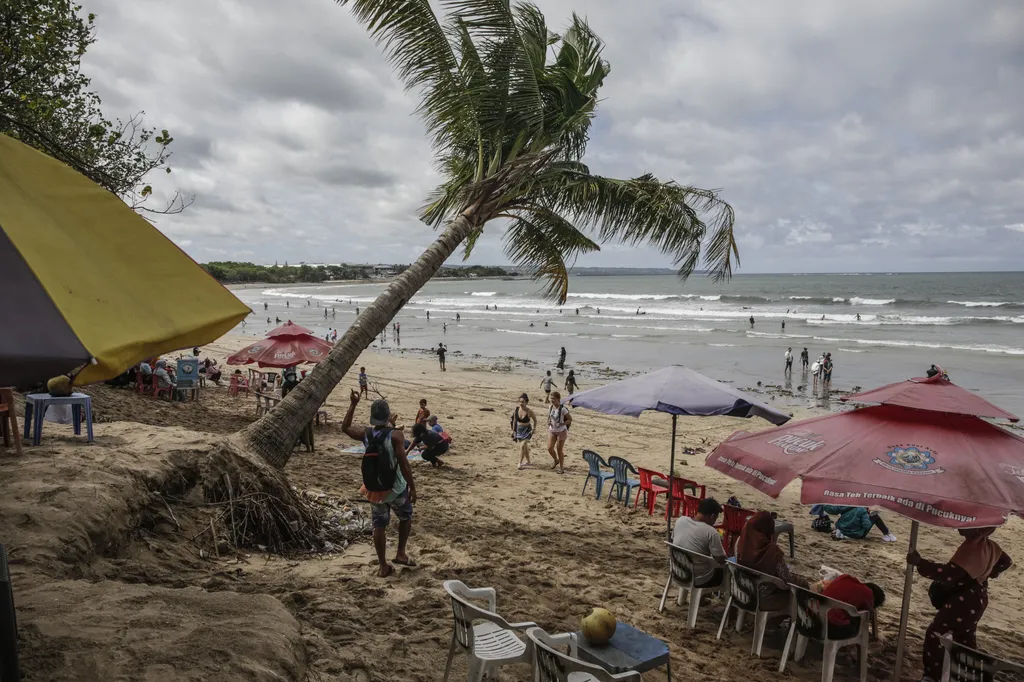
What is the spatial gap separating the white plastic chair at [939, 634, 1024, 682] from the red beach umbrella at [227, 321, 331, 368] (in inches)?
404

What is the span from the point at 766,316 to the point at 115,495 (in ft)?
174

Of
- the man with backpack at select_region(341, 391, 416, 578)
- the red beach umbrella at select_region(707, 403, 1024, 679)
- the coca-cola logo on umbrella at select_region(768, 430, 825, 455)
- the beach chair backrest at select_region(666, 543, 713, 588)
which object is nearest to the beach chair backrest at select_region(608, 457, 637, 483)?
the beach chair backrest at select_region(666, 543, 713, 588)

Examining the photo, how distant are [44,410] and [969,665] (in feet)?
30.7

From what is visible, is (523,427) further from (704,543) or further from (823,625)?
(823,625)

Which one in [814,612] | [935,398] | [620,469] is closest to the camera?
[935,398]

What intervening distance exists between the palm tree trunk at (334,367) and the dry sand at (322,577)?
0.63 meters

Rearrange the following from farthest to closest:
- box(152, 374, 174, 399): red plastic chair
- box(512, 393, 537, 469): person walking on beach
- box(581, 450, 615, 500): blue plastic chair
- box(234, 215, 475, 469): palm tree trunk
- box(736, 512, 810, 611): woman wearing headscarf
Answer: box(152, 374, 174, 399): red plastic chair → box(512, 393, 537, 469): person walking on beach → box(581, 450, 615, 500): blue plastic chair → box(234, 215, 475, 469): palm tree trunk → box(736, 512, 810, 611): woman wearing headscarf

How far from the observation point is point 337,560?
5914mm

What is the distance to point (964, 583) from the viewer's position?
173 inches

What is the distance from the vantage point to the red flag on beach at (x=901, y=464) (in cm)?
353

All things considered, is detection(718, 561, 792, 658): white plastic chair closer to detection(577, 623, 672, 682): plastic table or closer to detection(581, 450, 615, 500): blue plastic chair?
detection(577, 623, 672, 682): plastic table

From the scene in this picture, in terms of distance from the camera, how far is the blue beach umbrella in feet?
20.7

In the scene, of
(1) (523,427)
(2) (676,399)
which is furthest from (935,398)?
(1) (523,427)

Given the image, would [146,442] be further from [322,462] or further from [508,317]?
[508,317]
